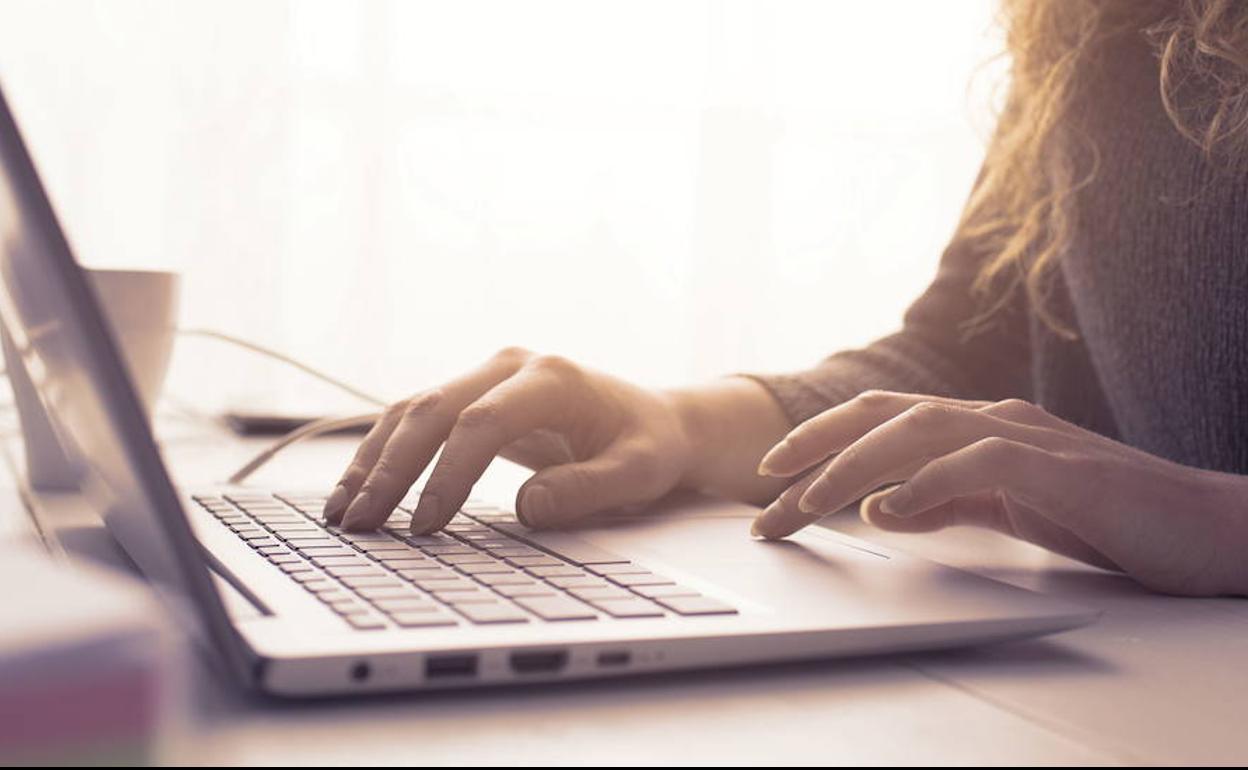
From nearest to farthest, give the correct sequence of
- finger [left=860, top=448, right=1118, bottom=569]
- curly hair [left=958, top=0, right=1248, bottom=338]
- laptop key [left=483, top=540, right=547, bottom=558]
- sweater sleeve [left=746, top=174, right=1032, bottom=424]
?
laptop key [left=483, top=540, right=547, bottom=558] < finger [left=860, top=448, right=1118, bottom=569] < curly hair [left=958, top=0, right=1248, bottom=338] < sweater sleeve [left=746, top=174, right=1032, bottom=424]

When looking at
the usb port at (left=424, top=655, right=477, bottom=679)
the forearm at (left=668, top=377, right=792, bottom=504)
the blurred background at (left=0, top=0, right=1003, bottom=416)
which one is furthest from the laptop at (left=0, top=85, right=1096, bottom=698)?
the blurred background at (left=0, top=0, right=1003, bottom=416)

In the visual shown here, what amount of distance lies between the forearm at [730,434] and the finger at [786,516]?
193mm

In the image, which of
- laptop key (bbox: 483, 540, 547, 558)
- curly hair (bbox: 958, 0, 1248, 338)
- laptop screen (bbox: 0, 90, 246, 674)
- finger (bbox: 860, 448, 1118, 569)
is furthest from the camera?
curly hair (bbox: 958, 0, 1248, 338)

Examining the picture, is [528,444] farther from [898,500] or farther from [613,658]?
[613,658]

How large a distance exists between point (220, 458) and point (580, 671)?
68 cm

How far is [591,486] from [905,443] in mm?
157

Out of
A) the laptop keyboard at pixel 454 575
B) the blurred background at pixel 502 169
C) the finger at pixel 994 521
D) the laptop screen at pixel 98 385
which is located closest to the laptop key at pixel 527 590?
the laptop keyboard at pixel 454 575

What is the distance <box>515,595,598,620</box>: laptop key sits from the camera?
42 cm

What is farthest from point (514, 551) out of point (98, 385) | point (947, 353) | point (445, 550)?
point (947, 353)

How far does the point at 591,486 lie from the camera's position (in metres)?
0.66

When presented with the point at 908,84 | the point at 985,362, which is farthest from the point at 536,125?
the point at 985,362

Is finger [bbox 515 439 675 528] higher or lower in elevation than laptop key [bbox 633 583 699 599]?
lower

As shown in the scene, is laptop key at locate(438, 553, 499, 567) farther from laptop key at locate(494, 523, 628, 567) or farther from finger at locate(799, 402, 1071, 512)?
finger at locate(799, 402, 1071, 512)

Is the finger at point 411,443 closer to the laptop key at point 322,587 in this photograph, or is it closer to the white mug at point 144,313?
the laptop key at point 322,587
